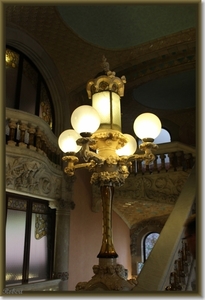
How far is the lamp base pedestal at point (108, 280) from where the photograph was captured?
186 centimetres

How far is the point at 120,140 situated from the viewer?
2250 mm

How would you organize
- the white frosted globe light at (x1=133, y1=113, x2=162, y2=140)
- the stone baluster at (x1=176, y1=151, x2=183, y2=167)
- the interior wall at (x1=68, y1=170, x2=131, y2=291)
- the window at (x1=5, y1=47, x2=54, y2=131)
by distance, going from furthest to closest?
the stone baluster at (x1=176, y1=151, x2=183, y2=167) < the interior wall at (x1=68, y1=170, x2=131, y2=291) < the window at (x1=5, y1=47, x2=54, y2=131) < the white frosted globe light at (x1=133, y1=113, x2=162, y2=140)

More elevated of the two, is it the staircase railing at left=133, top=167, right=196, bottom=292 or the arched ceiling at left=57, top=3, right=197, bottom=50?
the arched ceiling at left=57, top=3, right=197, bottom=50

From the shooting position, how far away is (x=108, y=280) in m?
1.92

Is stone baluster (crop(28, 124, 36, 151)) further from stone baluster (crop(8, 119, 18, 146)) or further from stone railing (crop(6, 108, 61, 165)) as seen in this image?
stone baluster (crop(8, 119, 18, 146))

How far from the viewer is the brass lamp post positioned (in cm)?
192

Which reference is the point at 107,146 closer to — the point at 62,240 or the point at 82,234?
the point at 62,240

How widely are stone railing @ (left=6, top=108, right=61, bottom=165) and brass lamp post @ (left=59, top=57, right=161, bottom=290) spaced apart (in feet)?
5.25

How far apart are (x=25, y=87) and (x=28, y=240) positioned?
7.82 ft

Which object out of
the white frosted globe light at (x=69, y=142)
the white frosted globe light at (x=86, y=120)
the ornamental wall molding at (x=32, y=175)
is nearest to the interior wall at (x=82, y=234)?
the ornamental wall molding at (x=32, y=175)

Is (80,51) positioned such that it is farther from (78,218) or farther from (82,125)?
(82,125)

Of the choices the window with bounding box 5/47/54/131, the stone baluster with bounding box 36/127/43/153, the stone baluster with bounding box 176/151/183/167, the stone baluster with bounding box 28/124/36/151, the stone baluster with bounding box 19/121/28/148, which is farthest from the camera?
the stone baluster with bounding box 176/151/183/167

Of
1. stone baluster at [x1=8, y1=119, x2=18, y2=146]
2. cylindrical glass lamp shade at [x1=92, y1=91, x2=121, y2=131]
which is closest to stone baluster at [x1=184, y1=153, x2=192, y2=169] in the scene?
stone baluster at [x1=8, y1=119, x2=18, y2=146]

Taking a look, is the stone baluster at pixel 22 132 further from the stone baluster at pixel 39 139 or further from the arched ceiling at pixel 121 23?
the arched ceiling at pixel 121 23
